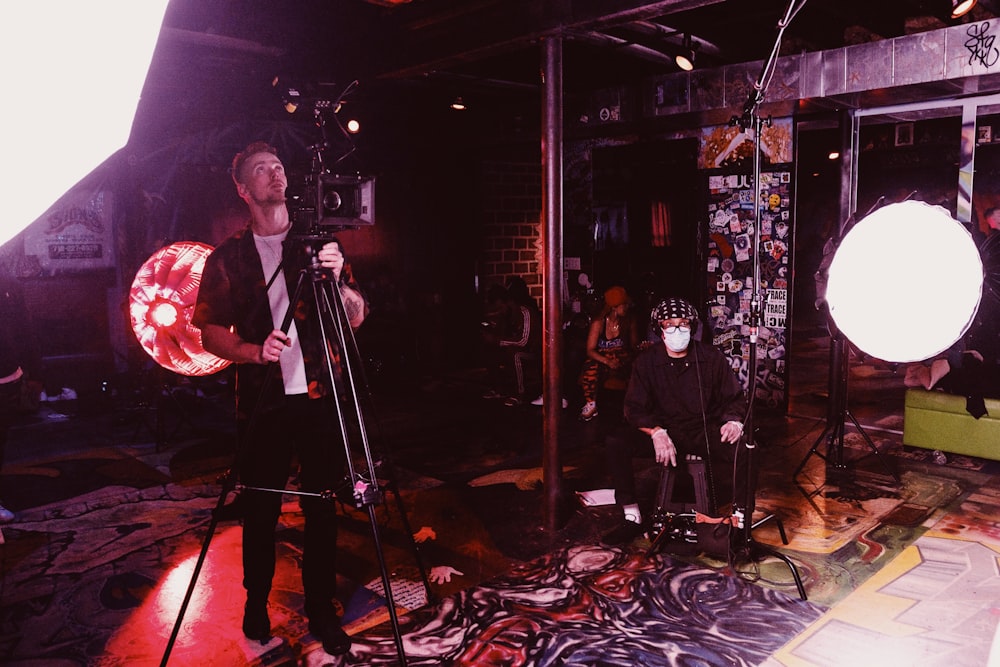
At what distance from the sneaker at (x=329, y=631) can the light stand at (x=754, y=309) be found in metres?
2.18

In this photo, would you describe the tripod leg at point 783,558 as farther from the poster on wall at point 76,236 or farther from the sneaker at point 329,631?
the poster on wall at point 76,236

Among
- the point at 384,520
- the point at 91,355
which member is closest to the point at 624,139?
Answer: the point at 384,520

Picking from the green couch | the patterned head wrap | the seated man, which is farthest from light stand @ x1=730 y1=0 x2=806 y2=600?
the green couch

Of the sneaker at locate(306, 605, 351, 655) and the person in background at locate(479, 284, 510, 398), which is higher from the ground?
the person in background at locate(479, 284, 510, 398)

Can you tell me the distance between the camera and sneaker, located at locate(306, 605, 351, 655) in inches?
127

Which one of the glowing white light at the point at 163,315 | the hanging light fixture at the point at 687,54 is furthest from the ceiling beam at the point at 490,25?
the glowing white light at the point at 163,315

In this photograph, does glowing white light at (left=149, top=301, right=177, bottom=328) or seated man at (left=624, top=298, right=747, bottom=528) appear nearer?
seated man at (left=624, top=298, right=747, bottom=528)

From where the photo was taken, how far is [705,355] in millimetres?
4484

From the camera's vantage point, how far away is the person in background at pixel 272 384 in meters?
3.12

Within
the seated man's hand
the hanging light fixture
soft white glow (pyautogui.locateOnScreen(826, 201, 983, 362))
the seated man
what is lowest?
the seated man's hand

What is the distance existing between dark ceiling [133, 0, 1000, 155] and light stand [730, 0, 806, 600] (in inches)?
7.9

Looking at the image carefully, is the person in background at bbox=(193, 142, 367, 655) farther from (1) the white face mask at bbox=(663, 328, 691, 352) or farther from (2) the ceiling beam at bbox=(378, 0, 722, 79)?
(1) the white face mask at bbox=(663, 328, 691, 352)

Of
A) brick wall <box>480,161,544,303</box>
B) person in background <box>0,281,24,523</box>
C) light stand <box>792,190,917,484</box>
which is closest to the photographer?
person in background <box>0,281,24,523</box>

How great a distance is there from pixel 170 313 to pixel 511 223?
6.02 metres
